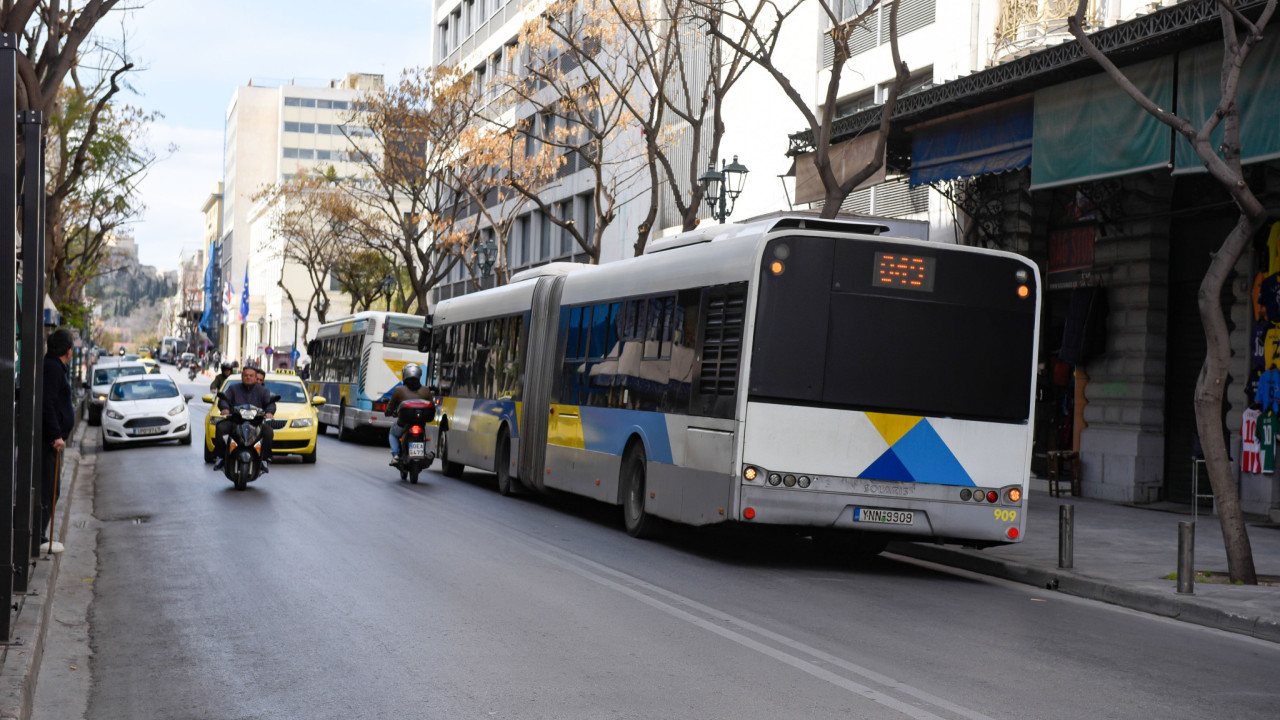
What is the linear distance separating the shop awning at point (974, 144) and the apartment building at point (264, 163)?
102 metres

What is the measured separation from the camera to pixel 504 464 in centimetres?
2039

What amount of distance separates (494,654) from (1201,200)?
50.8 ft

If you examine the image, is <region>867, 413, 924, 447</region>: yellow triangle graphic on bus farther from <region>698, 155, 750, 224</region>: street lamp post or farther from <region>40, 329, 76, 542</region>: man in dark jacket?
<region>698, 155, 750, 224</region>: street lamp post

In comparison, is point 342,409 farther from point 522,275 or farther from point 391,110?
point 522,275

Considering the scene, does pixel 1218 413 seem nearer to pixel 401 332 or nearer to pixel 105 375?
pixel 401 332

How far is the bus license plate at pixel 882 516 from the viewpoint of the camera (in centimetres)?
1261

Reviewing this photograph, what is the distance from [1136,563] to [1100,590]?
1801mm

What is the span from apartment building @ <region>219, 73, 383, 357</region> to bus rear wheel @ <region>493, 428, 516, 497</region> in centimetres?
10175

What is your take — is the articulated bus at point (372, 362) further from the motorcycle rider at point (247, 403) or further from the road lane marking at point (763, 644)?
the road lane marking at point (763, 644)

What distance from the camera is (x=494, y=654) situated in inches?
316

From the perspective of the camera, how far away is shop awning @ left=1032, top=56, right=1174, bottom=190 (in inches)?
674

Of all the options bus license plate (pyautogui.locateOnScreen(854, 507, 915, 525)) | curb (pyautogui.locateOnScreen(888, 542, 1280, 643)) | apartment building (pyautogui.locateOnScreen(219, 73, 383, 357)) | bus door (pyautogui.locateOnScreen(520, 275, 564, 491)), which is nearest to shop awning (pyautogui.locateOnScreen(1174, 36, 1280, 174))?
curb (pyautogui.locateOnScreen(888, 542, 1280, 643))

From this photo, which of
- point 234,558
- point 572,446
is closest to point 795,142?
point 572,446

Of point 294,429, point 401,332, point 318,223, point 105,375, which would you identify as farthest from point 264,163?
point 294,429
